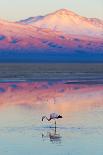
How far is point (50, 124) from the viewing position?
21.7 ft

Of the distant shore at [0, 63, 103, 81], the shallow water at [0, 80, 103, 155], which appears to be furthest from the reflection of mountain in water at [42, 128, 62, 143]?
the distant shore at [0, 63, 103, 81]

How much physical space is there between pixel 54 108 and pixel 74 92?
8.19ft

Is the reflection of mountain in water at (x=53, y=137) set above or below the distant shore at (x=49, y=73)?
below

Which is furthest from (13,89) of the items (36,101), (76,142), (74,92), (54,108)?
(76,142)

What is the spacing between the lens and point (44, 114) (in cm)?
725

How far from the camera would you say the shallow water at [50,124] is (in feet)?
17.7

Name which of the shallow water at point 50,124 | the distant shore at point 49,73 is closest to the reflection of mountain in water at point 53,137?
the shallow water at point 50,124

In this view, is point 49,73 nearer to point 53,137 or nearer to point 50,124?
point 50,124

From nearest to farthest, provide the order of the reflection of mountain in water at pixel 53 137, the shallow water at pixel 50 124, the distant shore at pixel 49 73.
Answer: the shallow water at pixel 50 124 < the reflection of mountain in water at pixel 53 137 < the distant shore at pixel 49 73

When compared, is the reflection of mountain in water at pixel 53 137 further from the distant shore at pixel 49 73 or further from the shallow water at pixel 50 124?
the distant shore at pixel 49 73

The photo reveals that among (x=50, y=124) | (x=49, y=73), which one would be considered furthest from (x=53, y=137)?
(x=49, y=73)

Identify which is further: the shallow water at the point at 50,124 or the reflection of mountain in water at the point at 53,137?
the reflection of mountain in water at the point at 53,137

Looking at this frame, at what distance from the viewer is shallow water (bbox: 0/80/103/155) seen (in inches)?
213

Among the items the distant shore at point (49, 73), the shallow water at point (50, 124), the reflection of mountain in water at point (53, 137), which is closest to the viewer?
the shallow water at point (50, 124)
